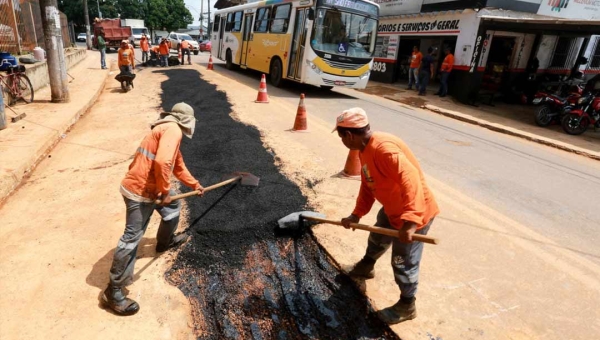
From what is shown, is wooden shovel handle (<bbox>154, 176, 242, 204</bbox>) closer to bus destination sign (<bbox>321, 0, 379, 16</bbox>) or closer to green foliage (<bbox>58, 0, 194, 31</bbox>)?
bus destination sign (<bbox>321, 0, 379, 16</bbox>)

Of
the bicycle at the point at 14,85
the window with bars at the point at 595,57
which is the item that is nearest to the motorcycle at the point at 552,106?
the window with bars at the point at 595,57

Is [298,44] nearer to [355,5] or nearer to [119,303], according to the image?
[355,5]

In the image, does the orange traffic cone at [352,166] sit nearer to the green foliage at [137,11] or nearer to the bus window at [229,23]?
the bus window at [229,23]

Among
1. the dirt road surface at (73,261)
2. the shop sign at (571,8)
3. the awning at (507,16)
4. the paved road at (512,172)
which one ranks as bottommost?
the dirt road surface at (73,261)

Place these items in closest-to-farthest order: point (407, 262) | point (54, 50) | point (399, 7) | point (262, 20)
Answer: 1. point (407, 262)
2. point (54, 50)
3. point (262, 20)
4. point (399, 7)

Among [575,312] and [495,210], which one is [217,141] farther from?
[575,312]

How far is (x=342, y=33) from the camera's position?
10.5 m

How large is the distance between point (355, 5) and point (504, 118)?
568 centimetres

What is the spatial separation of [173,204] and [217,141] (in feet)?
8.94

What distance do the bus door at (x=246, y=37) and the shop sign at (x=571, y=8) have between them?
11.4 meters

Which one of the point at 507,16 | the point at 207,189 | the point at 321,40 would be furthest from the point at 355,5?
the point at 207,189

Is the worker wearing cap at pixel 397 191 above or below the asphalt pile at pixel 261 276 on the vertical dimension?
above

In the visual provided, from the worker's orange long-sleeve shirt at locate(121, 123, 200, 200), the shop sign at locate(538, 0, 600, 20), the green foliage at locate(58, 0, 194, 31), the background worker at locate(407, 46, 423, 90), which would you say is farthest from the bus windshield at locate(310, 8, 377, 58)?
the green foliage at locate(58, 0, 194, 31)

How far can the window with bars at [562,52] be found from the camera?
15055 millimetres
